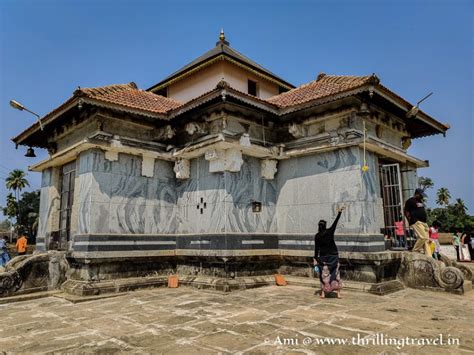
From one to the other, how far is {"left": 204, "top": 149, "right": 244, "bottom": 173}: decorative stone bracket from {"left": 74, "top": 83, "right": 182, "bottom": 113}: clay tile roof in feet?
7.33

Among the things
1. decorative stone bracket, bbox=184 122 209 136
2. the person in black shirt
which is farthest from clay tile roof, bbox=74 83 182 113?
the person in black shirt

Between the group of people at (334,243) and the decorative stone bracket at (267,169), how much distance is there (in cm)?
255

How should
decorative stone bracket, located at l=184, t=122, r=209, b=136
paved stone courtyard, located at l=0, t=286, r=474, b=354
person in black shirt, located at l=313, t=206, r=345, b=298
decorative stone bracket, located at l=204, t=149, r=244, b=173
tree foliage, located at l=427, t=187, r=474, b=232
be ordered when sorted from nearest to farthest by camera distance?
paved stone courtyard, located at l=0, t=286, r=474, b=354 → person in black shirt, located at l=313, t=206, r=345, b=298 → decorative stone bracket, located at l=204, t=149, r=244, b=173 → decorative stone bracket, located at l=184, t=122, r=209, b=136 → tree foliage, located at l=427, t=187, r=474, b=232

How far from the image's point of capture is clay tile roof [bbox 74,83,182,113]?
862 cm

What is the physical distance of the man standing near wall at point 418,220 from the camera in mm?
8664

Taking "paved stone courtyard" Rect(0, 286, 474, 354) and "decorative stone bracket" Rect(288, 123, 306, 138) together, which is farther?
"decorative stone bracket" Rect(288, 123, 306, 138)

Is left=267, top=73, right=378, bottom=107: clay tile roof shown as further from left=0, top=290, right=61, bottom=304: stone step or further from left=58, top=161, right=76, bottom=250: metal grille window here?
Result: left=0, top=290, right=61, bottom=304: stone step

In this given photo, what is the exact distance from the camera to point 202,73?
41.2 feet

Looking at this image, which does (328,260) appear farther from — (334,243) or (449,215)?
(449,215)

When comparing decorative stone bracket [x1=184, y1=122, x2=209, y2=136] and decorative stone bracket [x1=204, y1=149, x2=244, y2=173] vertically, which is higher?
decorative stone bracket [x1=184, y1=122, x2=209, y2=136]

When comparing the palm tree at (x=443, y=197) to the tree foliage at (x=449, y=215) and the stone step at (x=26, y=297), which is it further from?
the stone step at (x=26, y=297)

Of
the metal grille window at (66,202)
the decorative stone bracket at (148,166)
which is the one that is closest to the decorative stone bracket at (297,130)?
the decorative stone bracket at (148,166)

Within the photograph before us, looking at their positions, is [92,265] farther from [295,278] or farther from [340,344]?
[340,344]

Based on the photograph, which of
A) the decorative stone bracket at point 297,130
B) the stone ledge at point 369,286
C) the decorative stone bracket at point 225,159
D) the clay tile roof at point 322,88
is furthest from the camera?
the decorative stone bracket at point 297,130
